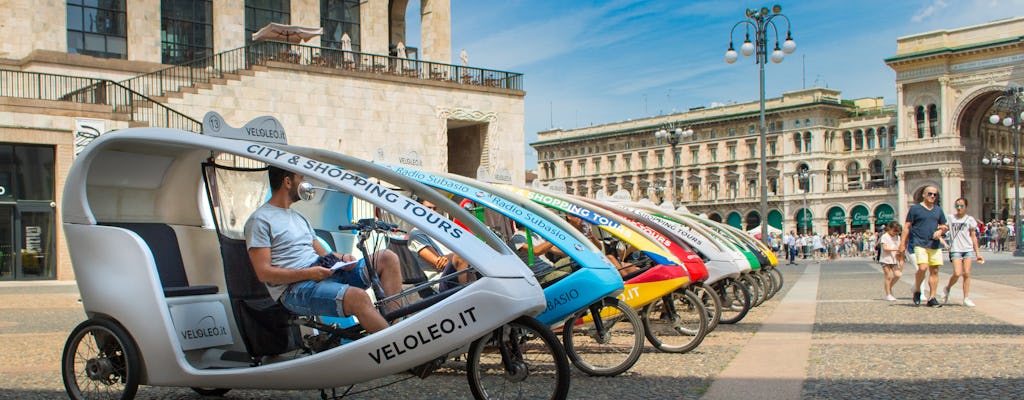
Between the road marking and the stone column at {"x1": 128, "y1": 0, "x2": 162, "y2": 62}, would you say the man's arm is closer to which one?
the road marking

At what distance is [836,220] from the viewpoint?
331 feet

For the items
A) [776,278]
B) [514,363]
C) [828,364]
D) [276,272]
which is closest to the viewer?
[514,363]

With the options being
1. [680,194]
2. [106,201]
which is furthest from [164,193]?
[680,194]

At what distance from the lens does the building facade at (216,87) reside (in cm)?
2331

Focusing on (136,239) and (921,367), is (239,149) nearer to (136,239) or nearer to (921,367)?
(136,239)

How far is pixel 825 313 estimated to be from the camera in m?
13.2

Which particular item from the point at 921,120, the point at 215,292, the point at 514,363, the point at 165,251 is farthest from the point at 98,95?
the point at 921,120

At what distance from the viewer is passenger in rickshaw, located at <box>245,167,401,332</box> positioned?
545 cm

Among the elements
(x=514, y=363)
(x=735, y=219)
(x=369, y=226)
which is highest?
(x=369, y=226)

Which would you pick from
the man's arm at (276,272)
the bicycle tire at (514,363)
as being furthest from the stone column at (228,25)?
the bicycle tire at (514,363)

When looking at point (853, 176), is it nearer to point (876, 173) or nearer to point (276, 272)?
point (876, 173)

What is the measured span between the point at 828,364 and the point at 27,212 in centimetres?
2133

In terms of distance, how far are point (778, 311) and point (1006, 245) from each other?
47764 millimetres

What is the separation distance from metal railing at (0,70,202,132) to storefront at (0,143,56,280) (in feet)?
5.05
